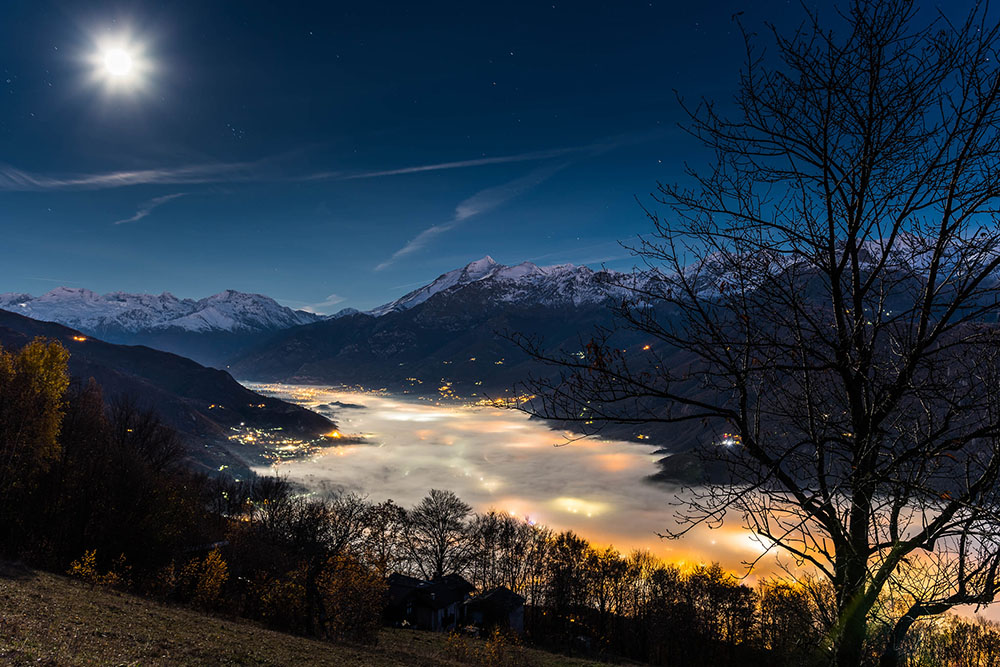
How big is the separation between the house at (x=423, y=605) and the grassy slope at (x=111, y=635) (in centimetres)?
4346

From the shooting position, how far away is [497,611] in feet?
220

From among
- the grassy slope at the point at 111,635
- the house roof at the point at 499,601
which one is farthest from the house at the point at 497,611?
the grassy slope at the point at 111,635

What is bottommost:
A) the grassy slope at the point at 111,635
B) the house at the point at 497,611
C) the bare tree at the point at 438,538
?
the house at the point at 497,611

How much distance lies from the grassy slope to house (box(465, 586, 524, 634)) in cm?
5038

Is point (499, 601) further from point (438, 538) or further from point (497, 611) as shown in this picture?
point (438, 538)

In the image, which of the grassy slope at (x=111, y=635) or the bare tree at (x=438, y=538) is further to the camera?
the bare tree at (x=438, y=538)

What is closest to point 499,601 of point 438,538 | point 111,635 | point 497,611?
point 497,611

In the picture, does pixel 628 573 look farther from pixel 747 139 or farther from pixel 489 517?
pixel 747 139

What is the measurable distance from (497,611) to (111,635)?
63232mm

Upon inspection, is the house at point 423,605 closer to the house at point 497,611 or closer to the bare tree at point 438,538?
the house at point 497,611

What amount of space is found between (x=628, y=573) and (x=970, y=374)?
9950cm

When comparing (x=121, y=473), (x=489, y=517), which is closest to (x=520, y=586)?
(x=489, y=517)

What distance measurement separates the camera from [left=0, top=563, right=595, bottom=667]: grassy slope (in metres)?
11.2

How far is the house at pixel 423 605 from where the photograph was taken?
199 ft
